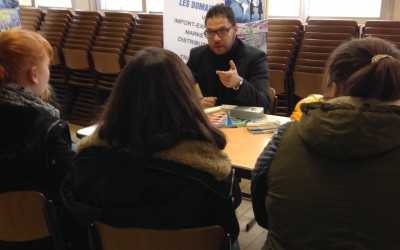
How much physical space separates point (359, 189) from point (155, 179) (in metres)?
0.53

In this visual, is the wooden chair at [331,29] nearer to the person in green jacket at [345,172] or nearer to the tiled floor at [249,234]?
the tiled floor at [249,234]

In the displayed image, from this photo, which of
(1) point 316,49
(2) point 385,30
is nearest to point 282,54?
(1) point 316,49

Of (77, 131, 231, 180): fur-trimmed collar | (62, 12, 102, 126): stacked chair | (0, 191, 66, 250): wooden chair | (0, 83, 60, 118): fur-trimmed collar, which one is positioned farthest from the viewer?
(62, 12, 102, 126): stacked chair

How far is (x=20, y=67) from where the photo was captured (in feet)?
5.65

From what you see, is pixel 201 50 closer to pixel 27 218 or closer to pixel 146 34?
pixel 27 218

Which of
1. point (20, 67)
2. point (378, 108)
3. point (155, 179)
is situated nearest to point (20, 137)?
point (20, 67)

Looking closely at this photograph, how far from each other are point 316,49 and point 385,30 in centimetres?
61

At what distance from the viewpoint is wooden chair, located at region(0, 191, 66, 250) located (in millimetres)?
1458

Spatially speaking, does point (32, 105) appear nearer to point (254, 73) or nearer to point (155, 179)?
point (155, 179)

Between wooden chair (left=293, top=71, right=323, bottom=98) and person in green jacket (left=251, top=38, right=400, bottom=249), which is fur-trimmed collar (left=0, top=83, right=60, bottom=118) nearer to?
person in green jacket (left=251, top=38, right=400, bottom=249)

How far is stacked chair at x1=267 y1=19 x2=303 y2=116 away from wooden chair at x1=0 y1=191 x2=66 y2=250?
2.87 meters

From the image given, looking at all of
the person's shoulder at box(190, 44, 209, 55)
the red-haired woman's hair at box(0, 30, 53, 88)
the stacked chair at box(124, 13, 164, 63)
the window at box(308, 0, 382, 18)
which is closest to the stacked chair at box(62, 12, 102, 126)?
the stacked chair at box(124, 13, 164, 63)

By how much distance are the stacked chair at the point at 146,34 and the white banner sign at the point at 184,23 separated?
0.76 meters

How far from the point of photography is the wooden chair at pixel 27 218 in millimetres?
1458
